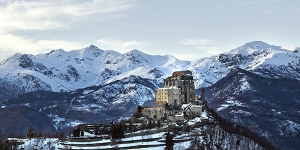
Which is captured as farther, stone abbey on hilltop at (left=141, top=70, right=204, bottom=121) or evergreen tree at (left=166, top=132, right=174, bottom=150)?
stone abbey on hilltop at (left=141, top=70, right=204, bottom=121)

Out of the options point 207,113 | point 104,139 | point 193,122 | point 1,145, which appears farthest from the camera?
point 207,113

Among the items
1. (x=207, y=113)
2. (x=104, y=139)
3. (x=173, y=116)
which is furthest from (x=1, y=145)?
(x=207, y=113)

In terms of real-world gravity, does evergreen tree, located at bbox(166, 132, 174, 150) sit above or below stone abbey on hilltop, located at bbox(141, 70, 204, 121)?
below

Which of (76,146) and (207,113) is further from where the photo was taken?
(207,113)

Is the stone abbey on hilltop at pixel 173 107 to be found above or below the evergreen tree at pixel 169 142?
above

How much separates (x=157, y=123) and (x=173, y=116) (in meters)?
9.43

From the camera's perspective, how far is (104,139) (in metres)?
161

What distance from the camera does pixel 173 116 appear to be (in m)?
Result: 184

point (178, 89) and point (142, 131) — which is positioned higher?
point (178, 89)

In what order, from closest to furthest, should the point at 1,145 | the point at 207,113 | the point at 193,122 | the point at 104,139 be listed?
the point at 1,145
the point at 104,139
the point at 193,122
the point at 207,113

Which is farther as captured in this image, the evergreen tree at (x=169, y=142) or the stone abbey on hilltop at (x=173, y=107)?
the stone abbey on hilltop at (x=173, y=107)

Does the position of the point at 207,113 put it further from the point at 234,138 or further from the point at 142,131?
the point at 142,131

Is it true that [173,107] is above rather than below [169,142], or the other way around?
above

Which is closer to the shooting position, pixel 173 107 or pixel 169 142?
pixel 169 142
